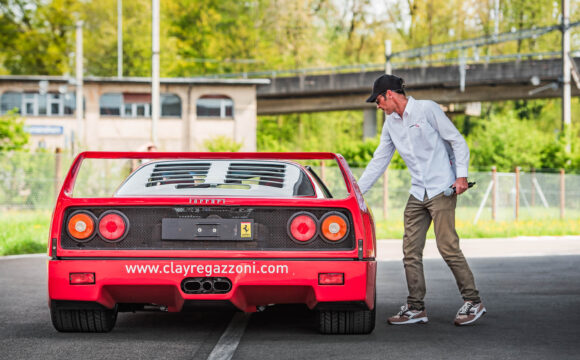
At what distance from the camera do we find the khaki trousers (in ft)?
23.7

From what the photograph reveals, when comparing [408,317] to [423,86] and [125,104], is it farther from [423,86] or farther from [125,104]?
[125,104]

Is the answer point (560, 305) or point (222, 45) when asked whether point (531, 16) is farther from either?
point (560, 305)

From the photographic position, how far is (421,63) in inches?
2074

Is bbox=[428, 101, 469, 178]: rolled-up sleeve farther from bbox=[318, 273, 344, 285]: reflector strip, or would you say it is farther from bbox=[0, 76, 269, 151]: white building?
bbox=[0, 76, 269, 151]: white building

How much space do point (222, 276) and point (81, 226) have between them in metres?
0.92

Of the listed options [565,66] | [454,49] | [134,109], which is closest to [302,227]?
[565,66]

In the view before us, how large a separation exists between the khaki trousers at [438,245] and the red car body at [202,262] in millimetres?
1160

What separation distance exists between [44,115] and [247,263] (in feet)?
174

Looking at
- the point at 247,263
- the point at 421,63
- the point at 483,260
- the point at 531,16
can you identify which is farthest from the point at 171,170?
the point at 531,16

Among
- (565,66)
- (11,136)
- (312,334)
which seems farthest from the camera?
(565,66)

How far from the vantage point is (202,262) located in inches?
235

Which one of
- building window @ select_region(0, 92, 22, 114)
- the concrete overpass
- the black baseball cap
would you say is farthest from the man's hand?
building window @ select_region(0, 92, 22, 114)

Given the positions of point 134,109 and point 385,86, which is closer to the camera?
point 385,86

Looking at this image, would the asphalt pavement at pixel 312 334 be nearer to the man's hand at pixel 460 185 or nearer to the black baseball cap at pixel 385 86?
the man's hand at pixel 460 185
